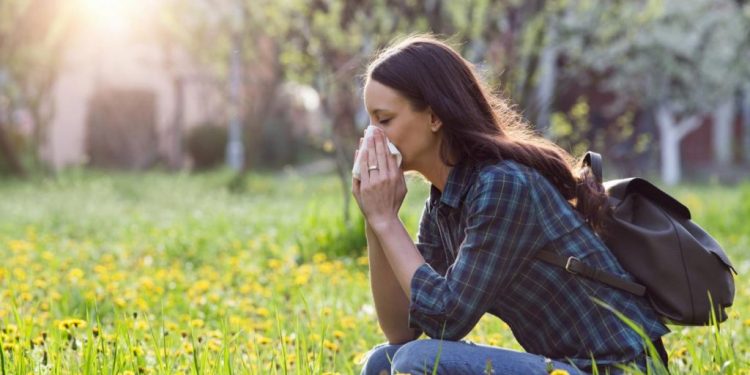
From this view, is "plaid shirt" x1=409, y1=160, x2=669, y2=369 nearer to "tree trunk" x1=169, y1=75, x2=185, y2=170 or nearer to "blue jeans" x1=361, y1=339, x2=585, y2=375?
"blue jeans" x1=361, y1=339, x2=585, y2=375

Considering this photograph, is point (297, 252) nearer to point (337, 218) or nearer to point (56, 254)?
point (337, 218)

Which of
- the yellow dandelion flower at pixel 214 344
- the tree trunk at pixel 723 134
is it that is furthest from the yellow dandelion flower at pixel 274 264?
the tree trunk at pixel 723 134

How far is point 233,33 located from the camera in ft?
57.0

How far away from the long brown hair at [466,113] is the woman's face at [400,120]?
0.07 feet

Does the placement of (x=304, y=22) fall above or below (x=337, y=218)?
above

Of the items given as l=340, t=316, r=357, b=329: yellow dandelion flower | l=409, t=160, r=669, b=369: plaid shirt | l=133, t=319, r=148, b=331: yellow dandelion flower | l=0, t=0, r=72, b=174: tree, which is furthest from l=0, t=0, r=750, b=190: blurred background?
l=409, t=160, r=669, b=369: plaid shirt

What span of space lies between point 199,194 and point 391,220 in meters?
10.7

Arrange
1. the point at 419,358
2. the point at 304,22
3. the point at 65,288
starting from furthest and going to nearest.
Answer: the point at 304,22
the point at 65,288
the point at 419,358

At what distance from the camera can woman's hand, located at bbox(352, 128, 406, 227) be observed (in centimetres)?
242

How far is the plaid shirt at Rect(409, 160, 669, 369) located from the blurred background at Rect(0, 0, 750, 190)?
4.31 m

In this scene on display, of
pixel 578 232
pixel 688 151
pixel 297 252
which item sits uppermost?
pixel 578 232

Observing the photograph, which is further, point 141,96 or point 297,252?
point 141,96

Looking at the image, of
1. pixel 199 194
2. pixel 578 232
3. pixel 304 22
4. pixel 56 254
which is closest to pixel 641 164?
pixel 199 194

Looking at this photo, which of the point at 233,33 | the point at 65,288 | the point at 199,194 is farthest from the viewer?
the point at 233,33
